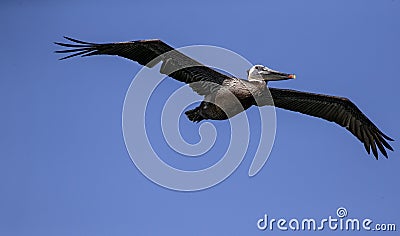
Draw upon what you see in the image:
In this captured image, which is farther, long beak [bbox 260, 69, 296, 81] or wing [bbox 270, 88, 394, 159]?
wing [bbox 270, 88, 394, 159]

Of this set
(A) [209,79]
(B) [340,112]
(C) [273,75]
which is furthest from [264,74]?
(B) [340,112]

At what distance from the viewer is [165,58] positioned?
7422 mm

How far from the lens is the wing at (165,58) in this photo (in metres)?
7.18

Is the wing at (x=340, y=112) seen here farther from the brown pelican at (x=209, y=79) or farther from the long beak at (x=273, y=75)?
the long beak at (x=273, y=75)

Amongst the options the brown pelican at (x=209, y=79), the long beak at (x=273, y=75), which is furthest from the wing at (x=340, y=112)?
the long beak at (x=273, y=75)

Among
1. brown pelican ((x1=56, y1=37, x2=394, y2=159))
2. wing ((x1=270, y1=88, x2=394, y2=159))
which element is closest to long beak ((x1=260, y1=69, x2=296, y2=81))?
brown pelican ((x1=56, y1=37, x2=394, y2=159))

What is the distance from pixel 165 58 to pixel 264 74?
3.73 ft

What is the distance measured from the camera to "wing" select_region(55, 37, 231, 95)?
7.18m

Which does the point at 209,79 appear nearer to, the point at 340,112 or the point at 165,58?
the point at 165,58

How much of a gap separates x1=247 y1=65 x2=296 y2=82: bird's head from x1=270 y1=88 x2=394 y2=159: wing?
454 mm

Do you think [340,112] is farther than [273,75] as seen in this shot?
Yes

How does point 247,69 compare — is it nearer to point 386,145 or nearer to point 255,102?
point 255,102

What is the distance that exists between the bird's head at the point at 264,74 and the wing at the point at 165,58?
364mm

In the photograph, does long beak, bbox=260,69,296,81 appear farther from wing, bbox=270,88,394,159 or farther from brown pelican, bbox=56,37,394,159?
wing, bbox=270,88,394,159
